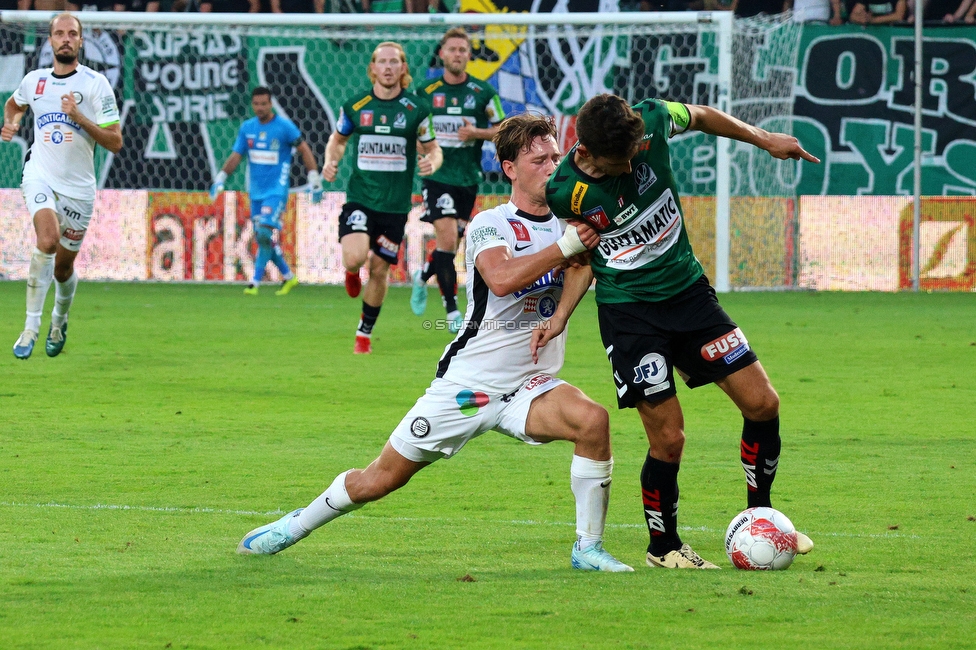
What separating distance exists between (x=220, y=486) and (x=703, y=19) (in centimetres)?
1340

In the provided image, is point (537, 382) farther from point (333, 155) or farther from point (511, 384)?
point (333, 155)

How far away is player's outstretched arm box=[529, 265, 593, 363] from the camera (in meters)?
4.91

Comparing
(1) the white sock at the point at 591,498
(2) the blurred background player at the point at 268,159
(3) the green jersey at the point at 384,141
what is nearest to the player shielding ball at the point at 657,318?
(1) the white sock at the point at 591,498

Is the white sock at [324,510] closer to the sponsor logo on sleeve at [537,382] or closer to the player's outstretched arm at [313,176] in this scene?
the sponsor logo on sleeve at [537,382]

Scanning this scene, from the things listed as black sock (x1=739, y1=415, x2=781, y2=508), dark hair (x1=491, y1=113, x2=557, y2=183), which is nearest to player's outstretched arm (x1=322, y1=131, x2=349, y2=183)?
dark hair (x1=491, y1=113, x2=557, y2=183)

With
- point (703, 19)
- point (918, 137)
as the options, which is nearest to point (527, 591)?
point (703, 19)

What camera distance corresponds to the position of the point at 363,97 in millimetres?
12359

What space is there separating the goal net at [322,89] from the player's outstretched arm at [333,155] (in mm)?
6814

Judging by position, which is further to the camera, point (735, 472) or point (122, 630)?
point (735, 472)

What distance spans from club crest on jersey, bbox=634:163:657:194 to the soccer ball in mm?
1218

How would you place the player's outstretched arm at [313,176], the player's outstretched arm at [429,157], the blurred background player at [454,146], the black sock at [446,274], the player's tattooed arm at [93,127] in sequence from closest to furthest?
the player's tattooed arm at [93,127]
the player's outstretched arm at [429,157]
the black sock at [446,274]
the blurred background player at [454,146]
the player's outstretched arm at [313,176]

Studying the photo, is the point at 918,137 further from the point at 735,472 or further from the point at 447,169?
the point at 735,472

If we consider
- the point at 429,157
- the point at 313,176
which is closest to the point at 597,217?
the point at 429,157

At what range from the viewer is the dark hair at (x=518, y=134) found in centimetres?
511
